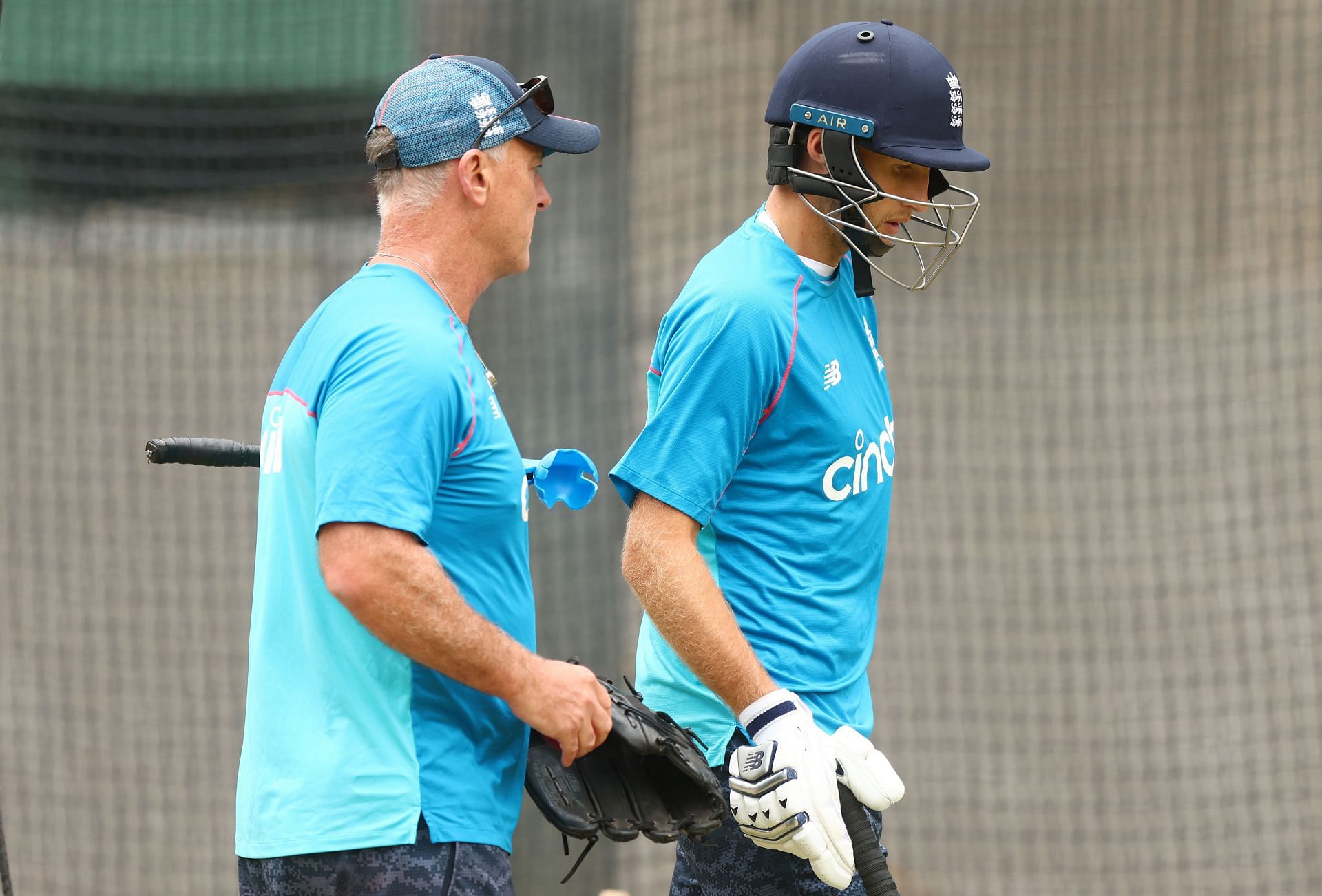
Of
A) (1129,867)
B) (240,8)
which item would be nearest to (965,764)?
(1129,867)

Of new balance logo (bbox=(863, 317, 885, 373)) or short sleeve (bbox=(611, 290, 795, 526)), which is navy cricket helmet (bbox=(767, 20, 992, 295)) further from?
short sleeve (bbox=(611, 290, 795, 526))

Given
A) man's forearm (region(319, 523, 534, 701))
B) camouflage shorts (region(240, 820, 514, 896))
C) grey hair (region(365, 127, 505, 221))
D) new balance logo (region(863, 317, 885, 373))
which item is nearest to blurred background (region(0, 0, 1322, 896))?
new balance logo (region(863, 317, 885, 373))

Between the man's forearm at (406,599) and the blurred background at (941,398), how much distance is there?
12.6 ft

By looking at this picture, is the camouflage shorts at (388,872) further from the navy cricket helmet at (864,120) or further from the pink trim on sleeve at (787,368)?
the navy cricket helmet at (864,120)

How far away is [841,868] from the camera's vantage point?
2420mm

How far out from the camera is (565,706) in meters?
2.06

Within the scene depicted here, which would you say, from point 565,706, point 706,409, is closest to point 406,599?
point 565,706

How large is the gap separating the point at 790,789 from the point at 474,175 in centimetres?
113

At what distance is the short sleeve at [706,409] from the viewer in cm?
243

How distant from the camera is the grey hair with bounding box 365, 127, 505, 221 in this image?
7.48ft

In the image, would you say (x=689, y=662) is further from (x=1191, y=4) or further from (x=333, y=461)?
(x=1191, y=4)

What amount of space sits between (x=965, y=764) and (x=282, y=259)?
3.75 m

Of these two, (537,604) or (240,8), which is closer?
(537,604)

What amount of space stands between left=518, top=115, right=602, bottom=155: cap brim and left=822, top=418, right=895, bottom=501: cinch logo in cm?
72
